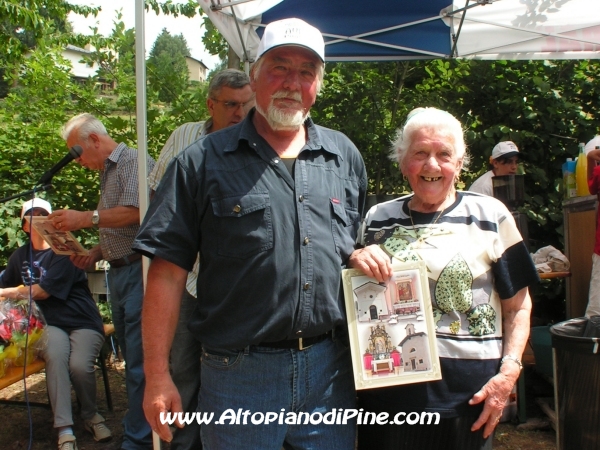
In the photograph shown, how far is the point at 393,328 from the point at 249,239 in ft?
1.75

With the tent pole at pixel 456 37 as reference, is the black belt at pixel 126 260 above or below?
below

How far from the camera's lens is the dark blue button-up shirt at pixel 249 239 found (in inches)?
72.6

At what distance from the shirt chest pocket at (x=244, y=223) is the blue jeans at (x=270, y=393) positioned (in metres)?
0.32

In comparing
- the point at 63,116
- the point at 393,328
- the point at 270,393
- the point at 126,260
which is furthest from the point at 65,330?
the point at 63,116

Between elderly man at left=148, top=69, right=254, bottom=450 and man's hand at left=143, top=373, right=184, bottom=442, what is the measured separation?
97 cm

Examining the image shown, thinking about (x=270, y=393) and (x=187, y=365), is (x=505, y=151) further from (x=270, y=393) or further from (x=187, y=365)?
(x=270, y=393)

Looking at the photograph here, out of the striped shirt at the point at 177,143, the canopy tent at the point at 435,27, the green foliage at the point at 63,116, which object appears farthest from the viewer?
the green foliage at the point at 63,116

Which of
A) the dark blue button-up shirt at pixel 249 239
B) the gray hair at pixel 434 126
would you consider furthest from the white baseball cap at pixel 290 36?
the gray hair at pixel 434 126

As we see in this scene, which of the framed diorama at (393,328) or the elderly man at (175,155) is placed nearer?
the framed diorama at (393,328)

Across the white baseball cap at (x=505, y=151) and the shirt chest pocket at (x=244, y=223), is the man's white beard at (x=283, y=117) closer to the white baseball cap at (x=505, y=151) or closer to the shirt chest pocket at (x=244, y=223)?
the shirt chest pocket at (x=244, y=223)

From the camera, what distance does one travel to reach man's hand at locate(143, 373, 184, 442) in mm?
1865

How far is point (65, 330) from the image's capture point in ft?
14.4

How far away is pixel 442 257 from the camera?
6.50 ft

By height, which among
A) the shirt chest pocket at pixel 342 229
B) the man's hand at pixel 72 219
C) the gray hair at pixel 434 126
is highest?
the gray hair at pixel 434 126
